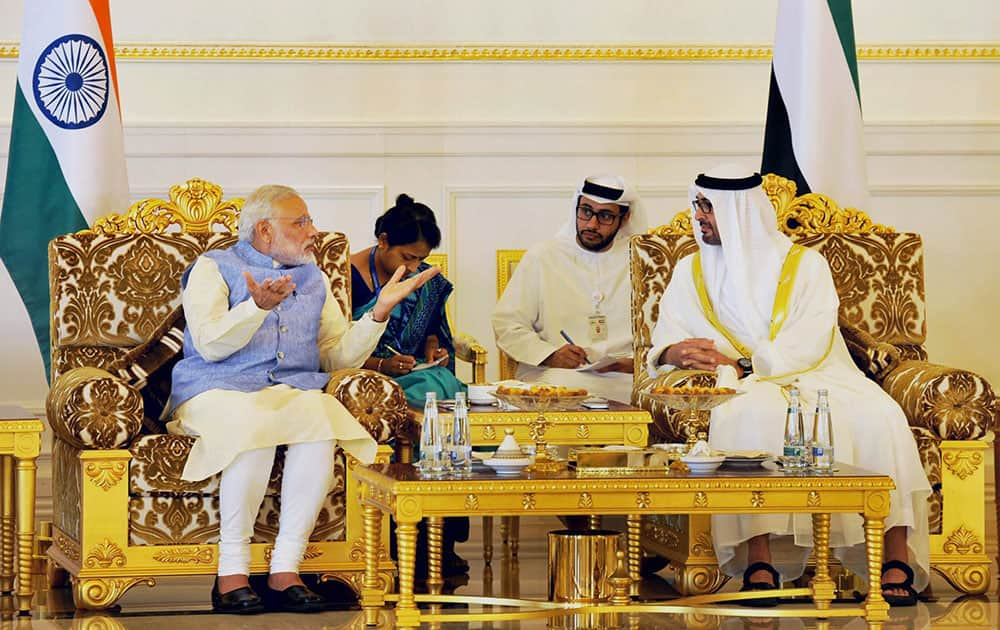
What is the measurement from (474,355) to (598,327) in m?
0.62

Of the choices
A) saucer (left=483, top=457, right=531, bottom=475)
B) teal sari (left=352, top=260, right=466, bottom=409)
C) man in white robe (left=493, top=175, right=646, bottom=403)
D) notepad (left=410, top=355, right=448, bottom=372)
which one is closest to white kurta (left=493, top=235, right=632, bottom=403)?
man in white robe (left=493, top=175, right=646, bottom=403)

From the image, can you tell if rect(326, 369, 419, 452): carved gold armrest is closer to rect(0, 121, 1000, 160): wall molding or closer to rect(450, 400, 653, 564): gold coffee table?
rect(450, 400, 653, 564): gold coffee table

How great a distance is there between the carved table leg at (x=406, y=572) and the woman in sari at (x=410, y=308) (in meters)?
1.75

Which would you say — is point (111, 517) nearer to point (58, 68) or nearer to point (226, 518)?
point (226, 518)

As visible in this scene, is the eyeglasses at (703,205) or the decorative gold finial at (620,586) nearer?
the decorative gold finial at (620,586)

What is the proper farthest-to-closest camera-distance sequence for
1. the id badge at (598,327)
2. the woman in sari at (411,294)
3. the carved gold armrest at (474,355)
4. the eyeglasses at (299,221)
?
the id badge at (598,327), the carved gold armrest at (474,355), the woman in sari at (411,294), the eyeglasses at (299,221)

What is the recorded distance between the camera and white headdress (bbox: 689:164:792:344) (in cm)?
527

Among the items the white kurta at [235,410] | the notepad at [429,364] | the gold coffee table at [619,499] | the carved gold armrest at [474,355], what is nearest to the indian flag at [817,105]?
the carved gold armrest at [474,355]

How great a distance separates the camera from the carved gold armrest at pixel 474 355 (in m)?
6.01

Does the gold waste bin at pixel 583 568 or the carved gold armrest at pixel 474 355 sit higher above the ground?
the carved gold armrest at pixel 474 355

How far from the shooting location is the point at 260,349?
473 cm

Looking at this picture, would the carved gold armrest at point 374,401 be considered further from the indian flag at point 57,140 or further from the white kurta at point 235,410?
the indian flag at point 57,140

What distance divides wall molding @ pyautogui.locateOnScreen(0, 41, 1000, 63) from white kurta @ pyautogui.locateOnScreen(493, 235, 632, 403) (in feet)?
3.52

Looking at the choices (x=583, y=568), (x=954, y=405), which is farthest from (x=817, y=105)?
(x=583, y=568)
